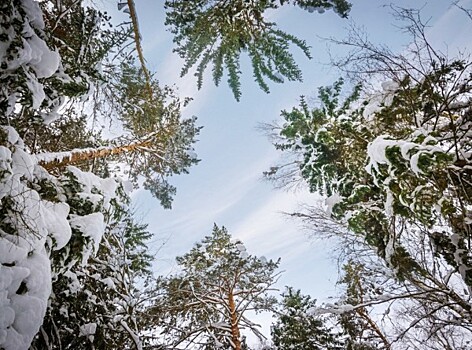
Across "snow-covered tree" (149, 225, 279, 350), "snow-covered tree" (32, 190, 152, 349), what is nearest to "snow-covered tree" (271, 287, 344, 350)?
"snow-covered tree" (149, 225, 279, 350)

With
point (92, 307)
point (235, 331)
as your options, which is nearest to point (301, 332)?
point (235, 331)

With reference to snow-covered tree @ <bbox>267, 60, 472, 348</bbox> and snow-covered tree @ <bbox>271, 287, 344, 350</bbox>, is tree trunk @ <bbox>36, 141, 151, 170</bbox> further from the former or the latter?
snow-covered tree @ <bbox>271, 287, 344, 350</bbox>

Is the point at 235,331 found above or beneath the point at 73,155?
beneath

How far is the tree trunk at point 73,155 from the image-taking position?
5.28 metres

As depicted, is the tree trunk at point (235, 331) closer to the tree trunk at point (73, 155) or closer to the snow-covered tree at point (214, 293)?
the snow-covered tree at point (214, 293)

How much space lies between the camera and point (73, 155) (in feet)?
19.6

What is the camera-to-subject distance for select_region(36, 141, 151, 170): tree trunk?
5.28 meters

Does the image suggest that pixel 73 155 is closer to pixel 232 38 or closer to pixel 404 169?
pixel 232 38

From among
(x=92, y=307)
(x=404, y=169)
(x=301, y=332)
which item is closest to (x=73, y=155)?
(x=92, y=307)

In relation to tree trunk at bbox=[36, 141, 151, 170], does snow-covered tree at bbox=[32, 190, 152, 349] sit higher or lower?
lower

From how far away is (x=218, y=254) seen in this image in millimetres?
12430

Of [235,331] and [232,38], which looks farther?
[235,331]

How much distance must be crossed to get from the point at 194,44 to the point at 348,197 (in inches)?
188

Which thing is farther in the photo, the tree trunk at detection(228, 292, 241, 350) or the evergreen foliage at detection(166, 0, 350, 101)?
the tree trunk at detection(228, 292, 241, 350)
